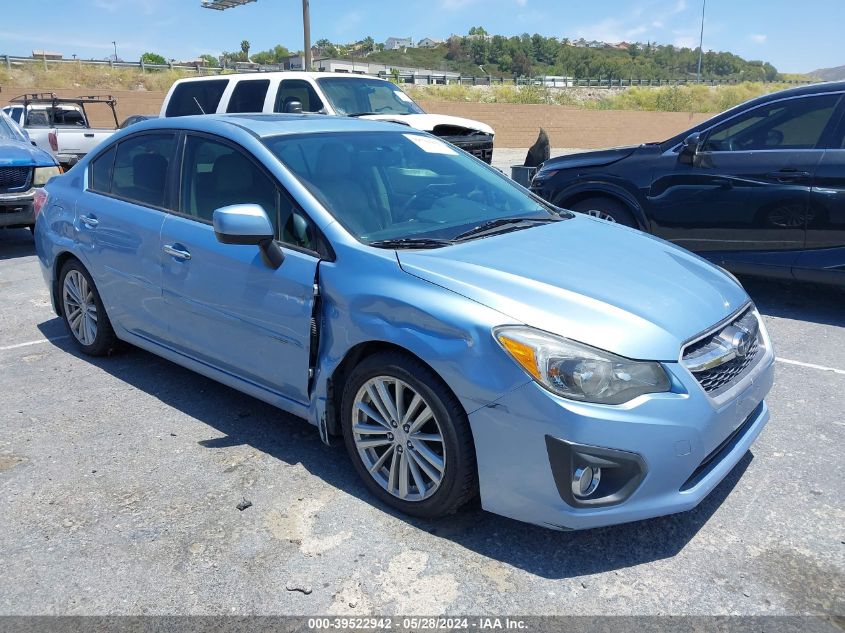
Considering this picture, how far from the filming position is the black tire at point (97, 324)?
15.9ft

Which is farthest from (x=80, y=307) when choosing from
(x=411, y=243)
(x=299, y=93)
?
(x=299, y=93)

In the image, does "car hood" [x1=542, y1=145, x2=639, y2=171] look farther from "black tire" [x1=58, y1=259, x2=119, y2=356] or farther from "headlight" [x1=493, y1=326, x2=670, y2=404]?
"headlight" [x1=493, y1=326, x2=670, y2=404]

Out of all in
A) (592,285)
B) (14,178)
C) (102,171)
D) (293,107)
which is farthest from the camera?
(293,107)

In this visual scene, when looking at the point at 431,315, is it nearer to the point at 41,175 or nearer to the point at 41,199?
the point at 41,199

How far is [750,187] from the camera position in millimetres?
6051

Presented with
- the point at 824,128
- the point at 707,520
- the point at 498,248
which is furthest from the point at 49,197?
the point at 824,128

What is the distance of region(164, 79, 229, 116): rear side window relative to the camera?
10461 mm

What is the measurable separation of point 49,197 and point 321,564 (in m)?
3.71

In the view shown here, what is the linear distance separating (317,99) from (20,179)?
3837mm

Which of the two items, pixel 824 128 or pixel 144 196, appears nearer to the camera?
pixel 144 196

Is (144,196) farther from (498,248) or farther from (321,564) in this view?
(321,564)

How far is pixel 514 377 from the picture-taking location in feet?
8.66

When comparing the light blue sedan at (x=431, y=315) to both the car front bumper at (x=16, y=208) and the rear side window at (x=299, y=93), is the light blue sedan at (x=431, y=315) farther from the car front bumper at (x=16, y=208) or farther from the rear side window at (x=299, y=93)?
the rear side window at (x=299, y=93)

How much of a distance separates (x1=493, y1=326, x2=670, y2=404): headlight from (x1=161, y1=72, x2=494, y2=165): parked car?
7408mm
